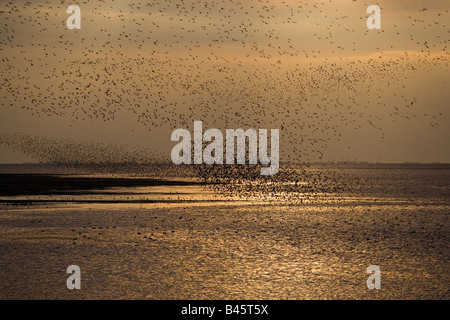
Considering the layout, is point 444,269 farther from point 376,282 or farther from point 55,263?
point 55,263

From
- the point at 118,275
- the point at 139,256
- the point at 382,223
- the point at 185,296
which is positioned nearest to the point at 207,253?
the point at 139,256

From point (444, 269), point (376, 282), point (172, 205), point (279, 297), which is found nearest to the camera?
point (279, 297)

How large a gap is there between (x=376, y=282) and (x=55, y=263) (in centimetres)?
1170

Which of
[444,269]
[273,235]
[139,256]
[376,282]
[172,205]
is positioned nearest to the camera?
[376,282]

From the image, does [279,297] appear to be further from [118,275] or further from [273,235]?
[273,235]

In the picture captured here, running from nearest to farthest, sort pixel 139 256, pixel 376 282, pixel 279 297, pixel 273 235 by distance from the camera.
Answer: pixel 279 297
pixel 376 282
pixel 139 256
pixel 273 235

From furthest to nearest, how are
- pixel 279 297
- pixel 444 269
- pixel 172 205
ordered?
pixel 172 205 → pixel 444 269 → pixel 279 297

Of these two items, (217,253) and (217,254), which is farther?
(217,253)

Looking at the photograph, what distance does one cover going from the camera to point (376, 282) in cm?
2119
